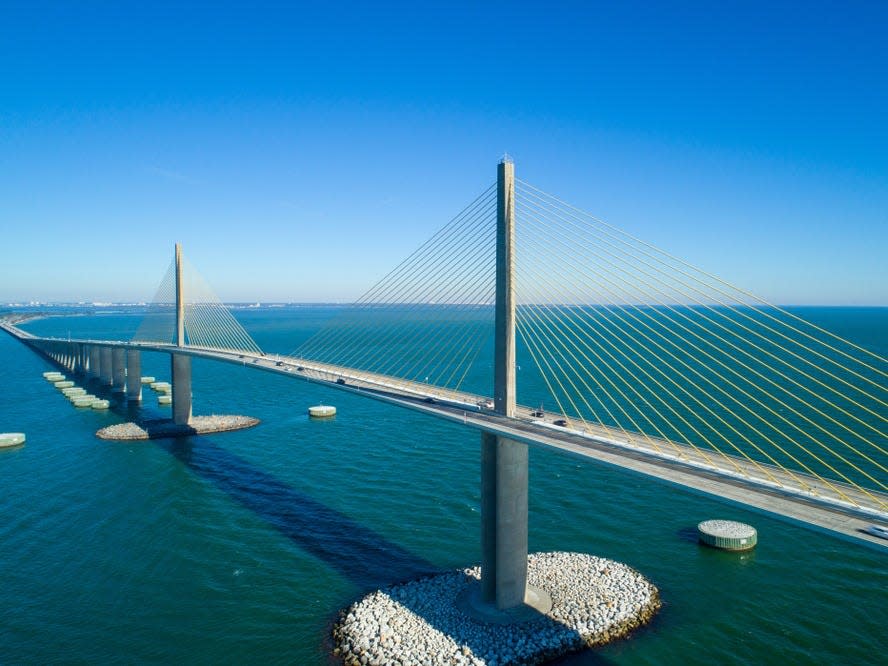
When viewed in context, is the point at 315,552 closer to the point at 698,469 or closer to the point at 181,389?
the point at 698,469

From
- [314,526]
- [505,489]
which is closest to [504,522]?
[505,489]

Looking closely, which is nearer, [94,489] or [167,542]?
[167,542]

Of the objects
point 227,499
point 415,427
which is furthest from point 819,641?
point 415,427

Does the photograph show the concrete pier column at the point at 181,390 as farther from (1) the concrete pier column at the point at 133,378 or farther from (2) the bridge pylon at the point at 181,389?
(1) the concrete pier column at the point at 133,378

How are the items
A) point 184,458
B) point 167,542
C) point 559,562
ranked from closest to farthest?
point 559,562 < point 167,542 < point 184,458

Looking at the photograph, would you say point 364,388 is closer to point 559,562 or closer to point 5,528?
point 559,562

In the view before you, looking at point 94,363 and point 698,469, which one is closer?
point 698,469
